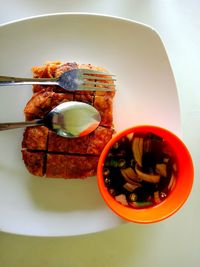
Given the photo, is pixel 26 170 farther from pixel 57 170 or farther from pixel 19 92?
pixel 19 92

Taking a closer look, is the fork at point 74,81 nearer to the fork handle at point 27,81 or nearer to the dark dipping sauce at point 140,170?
the fork handle at point 27,81

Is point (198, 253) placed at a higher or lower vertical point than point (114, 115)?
lower

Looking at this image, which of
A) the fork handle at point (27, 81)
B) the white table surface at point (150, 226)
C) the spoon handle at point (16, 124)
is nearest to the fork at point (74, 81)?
the fork handle at point (27, 81)

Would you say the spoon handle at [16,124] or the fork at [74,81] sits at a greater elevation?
the fork at [74,81]

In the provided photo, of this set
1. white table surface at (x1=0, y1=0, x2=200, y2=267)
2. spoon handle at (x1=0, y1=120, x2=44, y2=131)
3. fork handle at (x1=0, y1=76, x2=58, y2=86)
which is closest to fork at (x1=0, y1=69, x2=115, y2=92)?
fork handle at (x1=0, y1=76, x2=58, y2=86)

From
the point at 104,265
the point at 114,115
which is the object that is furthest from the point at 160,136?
the point at 104,265

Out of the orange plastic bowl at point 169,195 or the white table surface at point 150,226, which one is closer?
the orange plastic bowl at point 169,195

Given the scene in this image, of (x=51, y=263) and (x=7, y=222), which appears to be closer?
(x=7, y=222)
